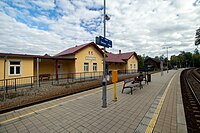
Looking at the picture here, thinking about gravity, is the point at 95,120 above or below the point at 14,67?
below

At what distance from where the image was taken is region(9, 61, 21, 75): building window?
36.8 ft

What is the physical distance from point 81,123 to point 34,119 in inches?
67.7

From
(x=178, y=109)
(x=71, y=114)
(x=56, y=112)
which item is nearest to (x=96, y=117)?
(x=71, y=114)

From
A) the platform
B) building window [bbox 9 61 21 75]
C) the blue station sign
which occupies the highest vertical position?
the blue station sign

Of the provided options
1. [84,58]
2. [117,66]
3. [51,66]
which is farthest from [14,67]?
[117,66]

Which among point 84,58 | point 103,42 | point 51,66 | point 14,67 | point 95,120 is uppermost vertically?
point 84,58

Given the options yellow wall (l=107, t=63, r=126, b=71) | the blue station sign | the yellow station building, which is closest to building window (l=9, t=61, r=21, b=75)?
the yellow station building

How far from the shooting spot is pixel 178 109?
472 cm

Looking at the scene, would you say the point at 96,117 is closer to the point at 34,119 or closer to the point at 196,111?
the point at 34,119

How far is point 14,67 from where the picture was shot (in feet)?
37.4

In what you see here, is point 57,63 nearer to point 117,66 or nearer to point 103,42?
point 103,42

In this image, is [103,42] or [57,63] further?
[57,63]

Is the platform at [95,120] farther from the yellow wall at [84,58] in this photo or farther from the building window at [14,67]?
the yellow wall at [84,58]

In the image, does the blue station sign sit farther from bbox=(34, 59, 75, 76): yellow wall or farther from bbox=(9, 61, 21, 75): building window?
bbox=(34, 59, 75, 76): yellow wall
